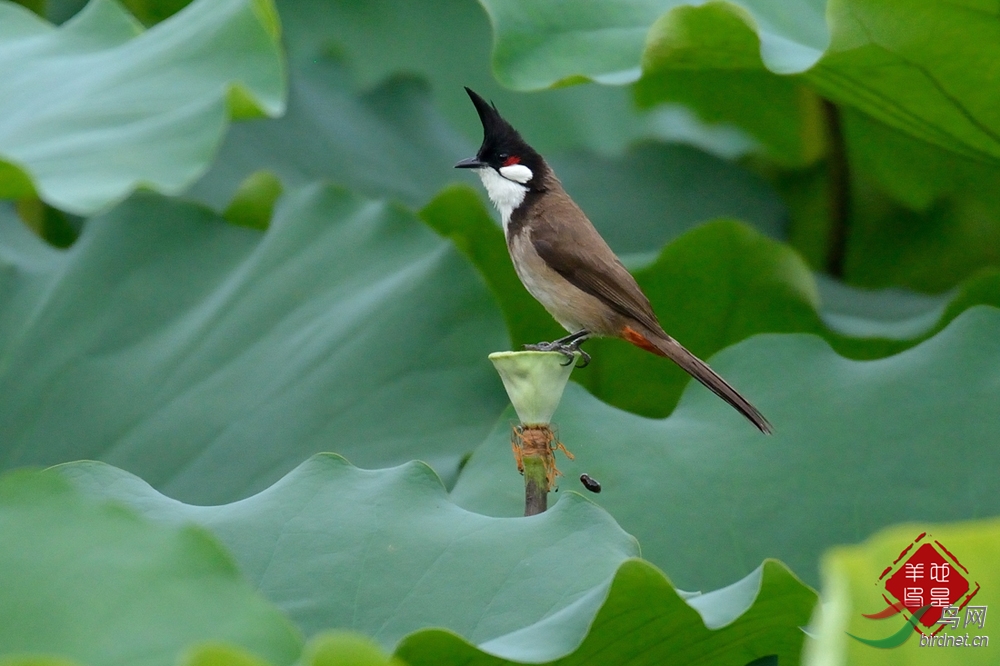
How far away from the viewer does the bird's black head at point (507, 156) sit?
257cm

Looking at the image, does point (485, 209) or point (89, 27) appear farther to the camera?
point (485, 209)

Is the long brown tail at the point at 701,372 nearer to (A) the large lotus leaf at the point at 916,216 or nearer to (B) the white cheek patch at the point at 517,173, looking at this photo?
(B) the white cheek patch at the point at 517,173

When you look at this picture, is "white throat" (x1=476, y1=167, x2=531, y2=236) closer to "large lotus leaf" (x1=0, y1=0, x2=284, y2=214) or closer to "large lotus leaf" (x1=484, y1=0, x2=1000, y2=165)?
"large lotus leaf" (x1=484, y1=0, x2=1000, y2=165)

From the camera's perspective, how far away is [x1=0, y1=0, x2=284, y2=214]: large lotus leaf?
1836mm

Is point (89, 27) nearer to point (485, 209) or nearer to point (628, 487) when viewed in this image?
point (485, 209)

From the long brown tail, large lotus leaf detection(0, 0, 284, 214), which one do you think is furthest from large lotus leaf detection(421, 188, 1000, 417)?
large lotus leaf detection(0, 0, 284, 214)

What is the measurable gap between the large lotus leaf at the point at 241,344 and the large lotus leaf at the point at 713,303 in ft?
1.06

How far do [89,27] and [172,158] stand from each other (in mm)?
615

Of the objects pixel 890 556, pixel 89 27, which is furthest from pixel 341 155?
pixel 890 556

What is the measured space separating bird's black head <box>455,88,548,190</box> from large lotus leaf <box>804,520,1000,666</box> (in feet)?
5.36

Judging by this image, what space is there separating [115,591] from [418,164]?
2309 millimetres

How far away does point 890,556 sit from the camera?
1030 millimetres

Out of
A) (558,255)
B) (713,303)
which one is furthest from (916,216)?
(558,255)

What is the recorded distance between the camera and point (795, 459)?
1971 mm
